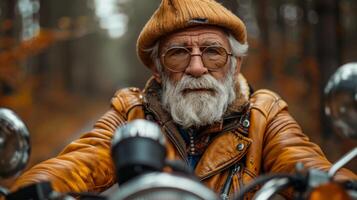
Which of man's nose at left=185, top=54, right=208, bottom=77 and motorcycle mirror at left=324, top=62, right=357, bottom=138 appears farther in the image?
man's nose at left=185, top=54, right=208, bottom=77

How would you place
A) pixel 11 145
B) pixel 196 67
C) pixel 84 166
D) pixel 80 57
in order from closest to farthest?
pixel 11 145
pixel 84 166
pixel 196 67
pixel 80 57

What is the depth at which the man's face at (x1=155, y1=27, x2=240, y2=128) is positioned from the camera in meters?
3.78

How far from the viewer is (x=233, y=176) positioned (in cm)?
355

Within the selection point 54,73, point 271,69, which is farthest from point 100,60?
point 271,69

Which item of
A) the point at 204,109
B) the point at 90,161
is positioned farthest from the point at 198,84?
the point at 90,161

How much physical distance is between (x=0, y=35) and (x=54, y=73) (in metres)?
20.8

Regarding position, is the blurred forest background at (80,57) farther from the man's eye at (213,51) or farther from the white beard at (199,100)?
the man's eye at (213,51)

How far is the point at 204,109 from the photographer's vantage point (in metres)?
3.78

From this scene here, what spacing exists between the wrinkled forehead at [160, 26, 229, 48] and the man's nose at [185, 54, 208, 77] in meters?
0.09

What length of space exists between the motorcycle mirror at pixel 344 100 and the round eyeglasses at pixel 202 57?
1506 millimetres

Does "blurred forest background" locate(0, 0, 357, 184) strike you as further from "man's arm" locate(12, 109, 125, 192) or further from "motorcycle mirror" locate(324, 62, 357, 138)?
"man's arm" locate(12, 109, 125, 192)

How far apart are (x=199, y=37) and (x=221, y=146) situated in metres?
0.68

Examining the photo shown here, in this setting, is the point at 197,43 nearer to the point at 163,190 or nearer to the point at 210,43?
the point at 210,43

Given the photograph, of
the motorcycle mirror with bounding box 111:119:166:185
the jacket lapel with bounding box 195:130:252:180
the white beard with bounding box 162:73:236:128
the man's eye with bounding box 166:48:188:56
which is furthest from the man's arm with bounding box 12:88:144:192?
the motorcycle mirror with bounding box 111:119:166:185
